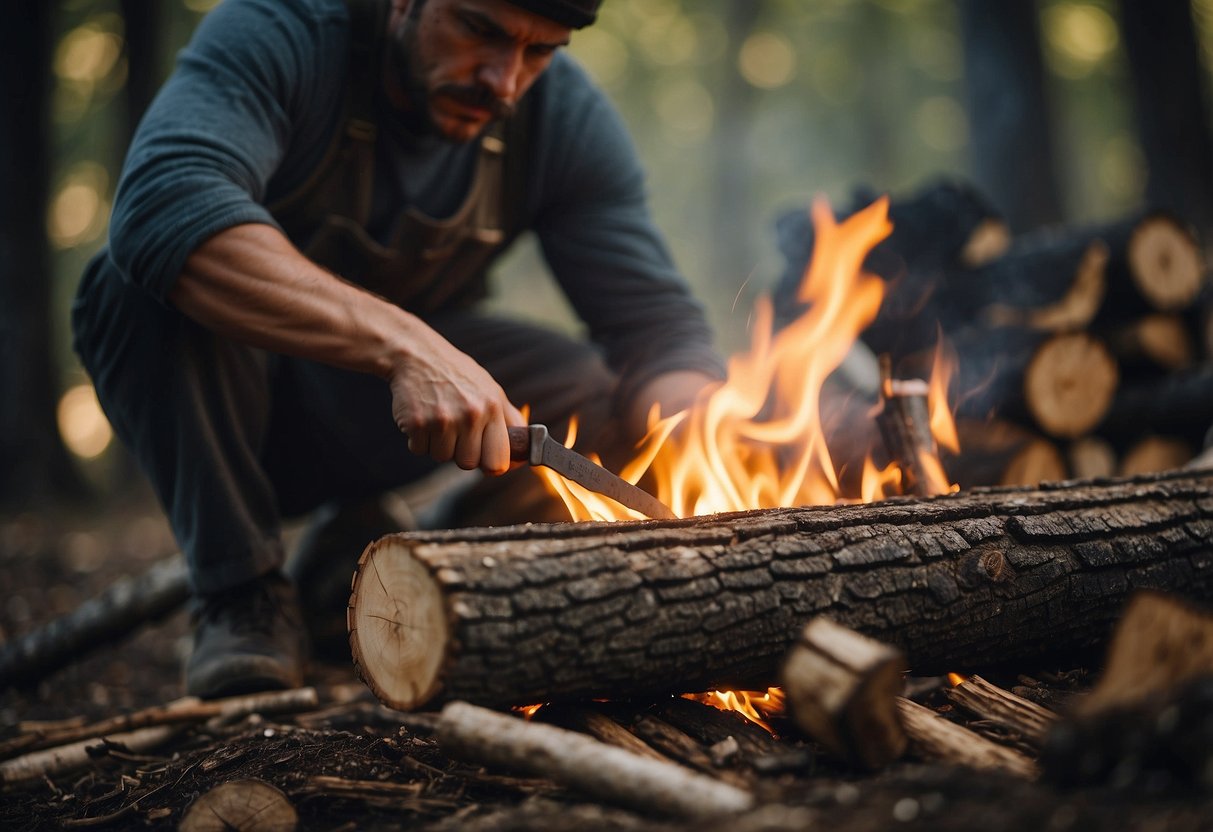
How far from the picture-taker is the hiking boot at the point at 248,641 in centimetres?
256

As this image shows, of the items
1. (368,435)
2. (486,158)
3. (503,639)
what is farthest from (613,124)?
(503,639)

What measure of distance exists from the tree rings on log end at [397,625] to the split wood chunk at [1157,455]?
3561mm

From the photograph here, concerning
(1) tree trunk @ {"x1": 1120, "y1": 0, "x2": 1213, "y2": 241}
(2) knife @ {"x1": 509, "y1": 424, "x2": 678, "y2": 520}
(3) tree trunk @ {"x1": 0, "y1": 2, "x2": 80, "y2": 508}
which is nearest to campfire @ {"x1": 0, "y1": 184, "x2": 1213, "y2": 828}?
(2) knife @ {"x1": 509, "y1": 424, "x2": 678, "y2": 520}

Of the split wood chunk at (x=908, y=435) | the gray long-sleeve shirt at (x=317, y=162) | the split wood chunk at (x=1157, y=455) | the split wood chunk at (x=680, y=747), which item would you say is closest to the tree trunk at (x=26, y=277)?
the gray long-sleeve shirt at (x=317, y=162)

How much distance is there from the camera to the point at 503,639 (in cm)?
166

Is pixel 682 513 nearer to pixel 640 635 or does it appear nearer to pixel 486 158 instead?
pixel 640 635

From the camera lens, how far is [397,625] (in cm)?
177

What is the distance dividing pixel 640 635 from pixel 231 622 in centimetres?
144

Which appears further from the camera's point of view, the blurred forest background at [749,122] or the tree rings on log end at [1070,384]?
the blurred forest background at [749,122]

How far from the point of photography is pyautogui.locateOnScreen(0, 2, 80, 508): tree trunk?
787 centimetres

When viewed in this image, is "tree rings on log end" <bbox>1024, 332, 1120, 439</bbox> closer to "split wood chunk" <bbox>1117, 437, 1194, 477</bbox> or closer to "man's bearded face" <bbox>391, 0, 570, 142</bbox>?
"split wood chunk" <bbox>1117, 437, 1194, 477</bbox>

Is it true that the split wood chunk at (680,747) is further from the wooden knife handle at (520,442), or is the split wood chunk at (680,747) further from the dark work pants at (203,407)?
the dark work pants at (203,407)

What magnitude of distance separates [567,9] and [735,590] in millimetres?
1710

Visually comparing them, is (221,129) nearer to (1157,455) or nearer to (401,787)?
(401,787)
